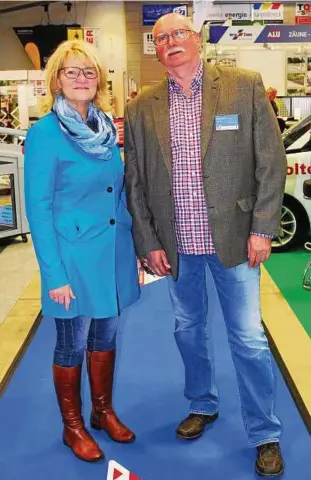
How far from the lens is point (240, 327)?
7.48ft

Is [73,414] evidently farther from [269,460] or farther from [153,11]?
[153,11]

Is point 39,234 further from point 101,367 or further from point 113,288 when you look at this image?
point 101,367

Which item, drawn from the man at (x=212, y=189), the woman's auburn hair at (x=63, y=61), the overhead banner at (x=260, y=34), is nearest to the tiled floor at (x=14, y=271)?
the man at (x=212, y=189)

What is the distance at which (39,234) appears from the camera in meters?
2.18

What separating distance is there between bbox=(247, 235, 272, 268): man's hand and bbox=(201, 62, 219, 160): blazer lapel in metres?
0.36

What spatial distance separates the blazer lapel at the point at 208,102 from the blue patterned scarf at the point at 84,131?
1.19 feet

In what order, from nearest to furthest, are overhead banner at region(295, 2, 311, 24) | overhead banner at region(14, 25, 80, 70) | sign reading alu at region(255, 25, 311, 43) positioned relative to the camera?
sign reading alu at region(255, 25, 311, 43)
overhead banner at region(295, 2, 311, 24)
overhead banner at region(14, 25, 80, 70)

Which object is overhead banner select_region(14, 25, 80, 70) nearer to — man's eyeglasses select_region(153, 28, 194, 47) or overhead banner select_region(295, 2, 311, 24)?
overhead banner select_region(295, 2, 311, 24)

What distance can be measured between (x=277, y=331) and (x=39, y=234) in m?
2.08

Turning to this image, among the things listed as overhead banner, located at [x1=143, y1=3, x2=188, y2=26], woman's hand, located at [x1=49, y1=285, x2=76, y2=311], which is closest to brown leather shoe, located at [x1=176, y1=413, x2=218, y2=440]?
woman's hand, located at [x1=49, y1=285, x2=76, y2=311]

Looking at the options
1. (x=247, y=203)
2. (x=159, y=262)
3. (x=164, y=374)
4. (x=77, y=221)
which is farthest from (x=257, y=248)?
(x=164, y=374)

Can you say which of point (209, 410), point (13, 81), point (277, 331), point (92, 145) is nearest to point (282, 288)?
point (277, 331)

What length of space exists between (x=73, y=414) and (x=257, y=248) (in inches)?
40.1

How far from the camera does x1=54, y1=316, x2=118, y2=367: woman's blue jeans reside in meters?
2.34
